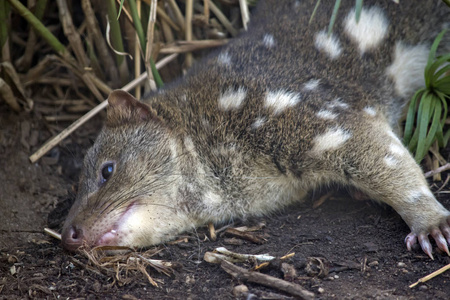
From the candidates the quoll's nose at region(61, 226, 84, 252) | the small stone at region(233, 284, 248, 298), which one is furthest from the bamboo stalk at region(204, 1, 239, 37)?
the small stone at region(233, 284, 248, 298)

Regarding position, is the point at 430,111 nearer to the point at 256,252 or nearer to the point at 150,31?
the point at 256,252

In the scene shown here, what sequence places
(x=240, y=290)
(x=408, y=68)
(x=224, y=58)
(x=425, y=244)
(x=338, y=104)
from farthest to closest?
1. (x=408, y=68)
2. (x=224, y=58)
3. (x=338, y=104)
4. (x=425, y=244)
5. (x=240, y=290)

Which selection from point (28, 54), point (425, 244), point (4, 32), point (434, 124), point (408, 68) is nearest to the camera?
point (425, 244)

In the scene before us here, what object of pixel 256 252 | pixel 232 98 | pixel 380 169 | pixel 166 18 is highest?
pixel 166 18

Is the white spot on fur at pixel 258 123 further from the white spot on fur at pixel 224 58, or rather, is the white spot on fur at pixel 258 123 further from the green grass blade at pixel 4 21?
the green grass blade at pixel 4 21

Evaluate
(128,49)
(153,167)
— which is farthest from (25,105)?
(153,167)

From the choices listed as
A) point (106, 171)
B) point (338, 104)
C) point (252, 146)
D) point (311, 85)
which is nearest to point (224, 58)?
point (311, 85)

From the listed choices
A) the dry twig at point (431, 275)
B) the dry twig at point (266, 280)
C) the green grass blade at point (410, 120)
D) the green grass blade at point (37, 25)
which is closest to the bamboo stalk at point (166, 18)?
the green grass blade at point (37, 25)

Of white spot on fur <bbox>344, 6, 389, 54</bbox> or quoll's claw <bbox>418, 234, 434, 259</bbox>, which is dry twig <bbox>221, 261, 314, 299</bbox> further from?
white spot on fur <bbox>344, 6, 389, 54</bbox>
